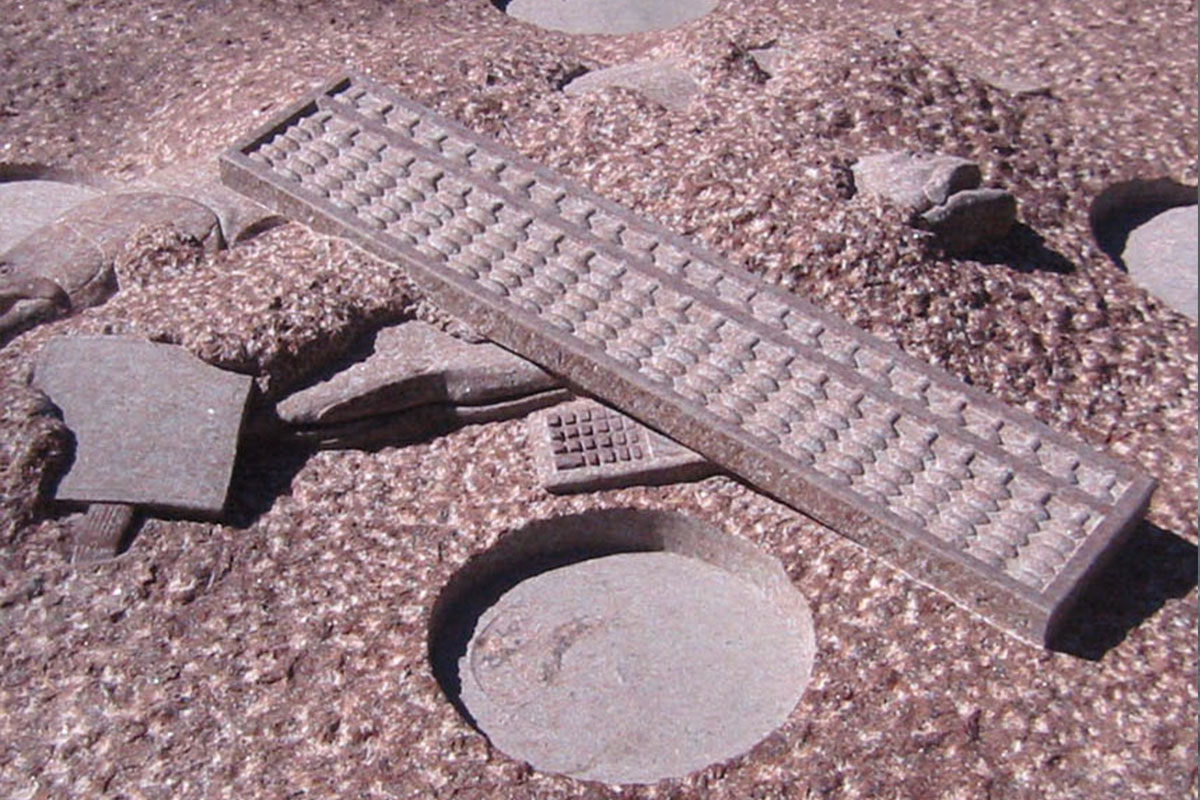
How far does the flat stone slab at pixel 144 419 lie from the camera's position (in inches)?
168

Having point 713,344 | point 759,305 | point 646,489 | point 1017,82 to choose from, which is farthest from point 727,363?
point 1017,82

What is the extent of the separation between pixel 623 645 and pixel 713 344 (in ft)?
3.00

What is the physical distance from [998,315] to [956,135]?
906 mm

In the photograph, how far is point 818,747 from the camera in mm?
3812

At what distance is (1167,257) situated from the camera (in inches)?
211

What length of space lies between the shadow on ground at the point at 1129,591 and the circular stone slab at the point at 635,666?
678 millimetres

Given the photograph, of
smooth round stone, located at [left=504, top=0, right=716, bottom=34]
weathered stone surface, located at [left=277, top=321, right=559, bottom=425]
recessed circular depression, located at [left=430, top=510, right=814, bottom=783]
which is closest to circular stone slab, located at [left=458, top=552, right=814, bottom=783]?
recessed circular depression, located at [left=430, top=510, right=814, bottom=783]

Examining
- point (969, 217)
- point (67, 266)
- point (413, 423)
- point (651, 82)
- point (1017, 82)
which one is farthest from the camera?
point (1017, 82)

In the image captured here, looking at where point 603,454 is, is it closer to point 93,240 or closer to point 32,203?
point 93,240

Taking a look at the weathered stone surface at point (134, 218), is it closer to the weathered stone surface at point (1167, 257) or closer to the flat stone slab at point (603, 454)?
the flat stone slab at point (603, 454)

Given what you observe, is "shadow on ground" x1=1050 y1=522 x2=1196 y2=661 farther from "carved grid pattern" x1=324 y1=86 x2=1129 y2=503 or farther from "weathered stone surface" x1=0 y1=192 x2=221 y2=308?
"weathered stone surface" x1=0 y1=192 x2=221 y2=308

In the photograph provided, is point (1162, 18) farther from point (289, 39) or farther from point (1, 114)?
point (1, 114)

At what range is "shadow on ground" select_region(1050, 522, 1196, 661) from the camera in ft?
13.2

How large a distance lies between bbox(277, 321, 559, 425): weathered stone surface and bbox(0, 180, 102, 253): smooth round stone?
163 centimetres
